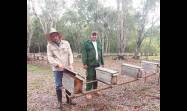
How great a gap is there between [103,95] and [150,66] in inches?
24.2

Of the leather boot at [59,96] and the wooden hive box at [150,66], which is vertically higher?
the wooden hive box at [150,66]

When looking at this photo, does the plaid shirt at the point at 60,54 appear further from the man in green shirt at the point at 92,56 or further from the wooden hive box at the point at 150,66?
the wooden hive box at the point at 150,66

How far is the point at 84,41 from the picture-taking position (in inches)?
126

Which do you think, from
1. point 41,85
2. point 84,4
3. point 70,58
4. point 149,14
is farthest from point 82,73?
point 149,14

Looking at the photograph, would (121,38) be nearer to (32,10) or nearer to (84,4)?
(84,4)

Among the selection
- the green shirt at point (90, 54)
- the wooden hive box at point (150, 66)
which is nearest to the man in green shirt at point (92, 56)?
the green shirt at point (90, 54)

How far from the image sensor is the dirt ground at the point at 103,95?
10.2 feet

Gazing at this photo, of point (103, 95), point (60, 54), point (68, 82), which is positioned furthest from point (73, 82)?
point (103, 95)

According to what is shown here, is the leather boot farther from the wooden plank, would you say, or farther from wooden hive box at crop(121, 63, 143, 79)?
wooden hive box at crop(121, 63, 143, 79)

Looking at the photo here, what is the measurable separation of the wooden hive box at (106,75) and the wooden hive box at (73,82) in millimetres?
234

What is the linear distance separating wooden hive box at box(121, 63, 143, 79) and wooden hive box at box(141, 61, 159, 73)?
0.11 m

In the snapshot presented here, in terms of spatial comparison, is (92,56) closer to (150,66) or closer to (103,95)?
(103,95)

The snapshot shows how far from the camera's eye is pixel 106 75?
3088 millimetres
